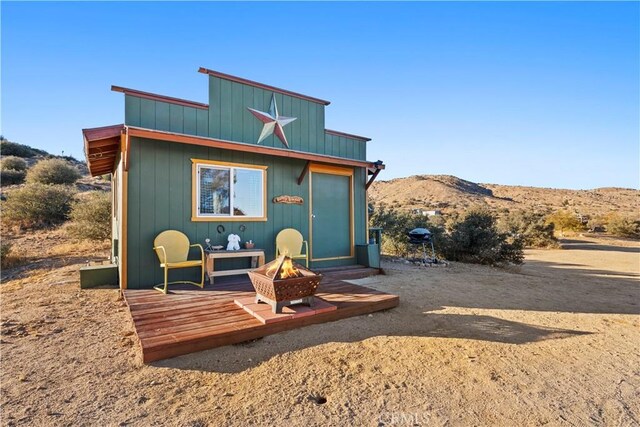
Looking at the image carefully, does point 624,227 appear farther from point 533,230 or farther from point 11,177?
point 11,177

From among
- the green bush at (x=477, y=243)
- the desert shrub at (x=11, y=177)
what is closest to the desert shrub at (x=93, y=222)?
the green bush at (x=477, y=243)

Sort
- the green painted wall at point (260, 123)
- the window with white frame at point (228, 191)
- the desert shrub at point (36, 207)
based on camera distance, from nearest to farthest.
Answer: the window with white frame at point (228, 191)
the green painted wall at point (260, 123)
the desert shrub at point (36, 207)

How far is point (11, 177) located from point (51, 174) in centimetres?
356

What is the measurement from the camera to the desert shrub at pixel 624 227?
18.2 meters

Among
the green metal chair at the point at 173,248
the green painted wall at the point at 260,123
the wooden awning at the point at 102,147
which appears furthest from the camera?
the green painted wall at the point at 260,123

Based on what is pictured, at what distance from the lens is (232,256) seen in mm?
5051

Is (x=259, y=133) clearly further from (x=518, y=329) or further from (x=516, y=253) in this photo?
(x=516, y=253)

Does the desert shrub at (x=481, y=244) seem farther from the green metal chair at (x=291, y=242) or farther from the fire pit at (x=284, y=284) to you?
the fire pit at (x=284, y=284)

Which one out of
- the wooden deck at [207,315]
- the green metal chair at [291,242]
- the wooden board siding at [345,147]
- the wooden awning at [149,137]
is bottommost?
the wooden deck at [207,315]

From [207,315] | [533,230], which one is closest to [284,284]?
[207,315]

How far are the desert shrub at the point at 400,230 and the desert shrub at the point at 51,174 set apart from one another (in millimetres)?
18404

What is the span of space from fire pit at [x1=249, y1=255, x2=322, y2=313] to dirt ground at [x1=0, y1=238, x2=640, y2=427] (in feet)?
1.27

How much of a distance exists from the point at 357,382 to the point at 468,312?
2628 millimetres

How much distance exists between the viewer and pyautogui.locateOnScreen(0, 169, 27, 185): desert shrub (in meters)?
17.9
